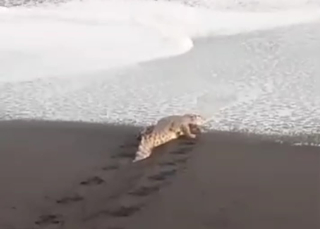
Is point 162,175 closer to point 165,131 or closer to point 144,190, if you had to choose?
point 144,190

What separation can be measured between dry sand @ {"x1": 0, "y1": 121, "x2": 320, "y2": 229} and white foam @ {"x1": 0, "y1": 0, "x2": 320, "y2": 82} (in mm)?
1384

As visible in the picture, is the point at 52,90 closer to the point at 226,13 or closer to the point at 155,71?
the point at 155,71

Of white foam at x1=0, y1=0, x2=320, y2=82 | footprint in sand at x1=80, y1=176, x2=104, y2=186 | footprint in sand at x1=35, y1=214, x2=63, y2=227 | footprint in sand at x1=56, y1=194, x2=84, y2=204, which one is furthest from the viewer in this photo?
white foam at x1=0, y1=0, x2=320, y2=82

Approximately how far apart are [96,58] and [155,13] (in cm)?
145

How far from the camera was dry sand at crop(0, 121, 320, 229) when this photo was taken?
3180mm

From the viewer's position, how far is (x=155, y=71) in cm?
527

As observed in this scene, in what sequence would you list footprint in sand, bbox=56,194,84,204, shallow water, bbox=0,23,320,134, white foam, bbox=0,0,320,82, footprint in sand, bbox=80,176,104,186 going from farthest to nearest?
1. white foam, bbox=0,0,320,82
2. shallow water, bbox=0,23,320,134
3. footprint in sand, bbox=80,176,104,186
4. footprint in sand, bbox=56,194,84,204

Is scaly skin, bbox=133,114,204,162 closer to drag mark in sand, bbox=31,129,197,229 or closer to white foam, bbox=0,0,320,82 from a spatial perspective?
drag mark in sand, bbox=31,129,197,229

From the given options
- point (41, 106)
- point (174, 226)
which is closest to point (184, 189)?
point (174, 226)

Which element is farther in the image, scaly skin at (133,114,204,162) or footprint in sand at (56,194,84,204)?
scaly skin at (133,114,204,162)

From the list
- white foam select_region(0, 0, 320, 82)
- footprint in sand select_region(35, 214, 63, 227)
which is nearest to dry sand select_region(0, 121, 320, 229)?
footprint in sand select_region(35, 214, 63, 227)

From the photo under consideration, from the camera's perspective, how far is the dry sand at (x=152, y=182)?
10.4ft

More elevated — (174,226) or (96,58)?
(96,58)

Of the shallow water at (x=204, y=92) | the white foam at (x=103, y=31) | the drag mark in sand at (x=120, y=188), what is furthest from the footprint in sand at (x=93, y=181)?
the white foam at (x=103, y=31)
